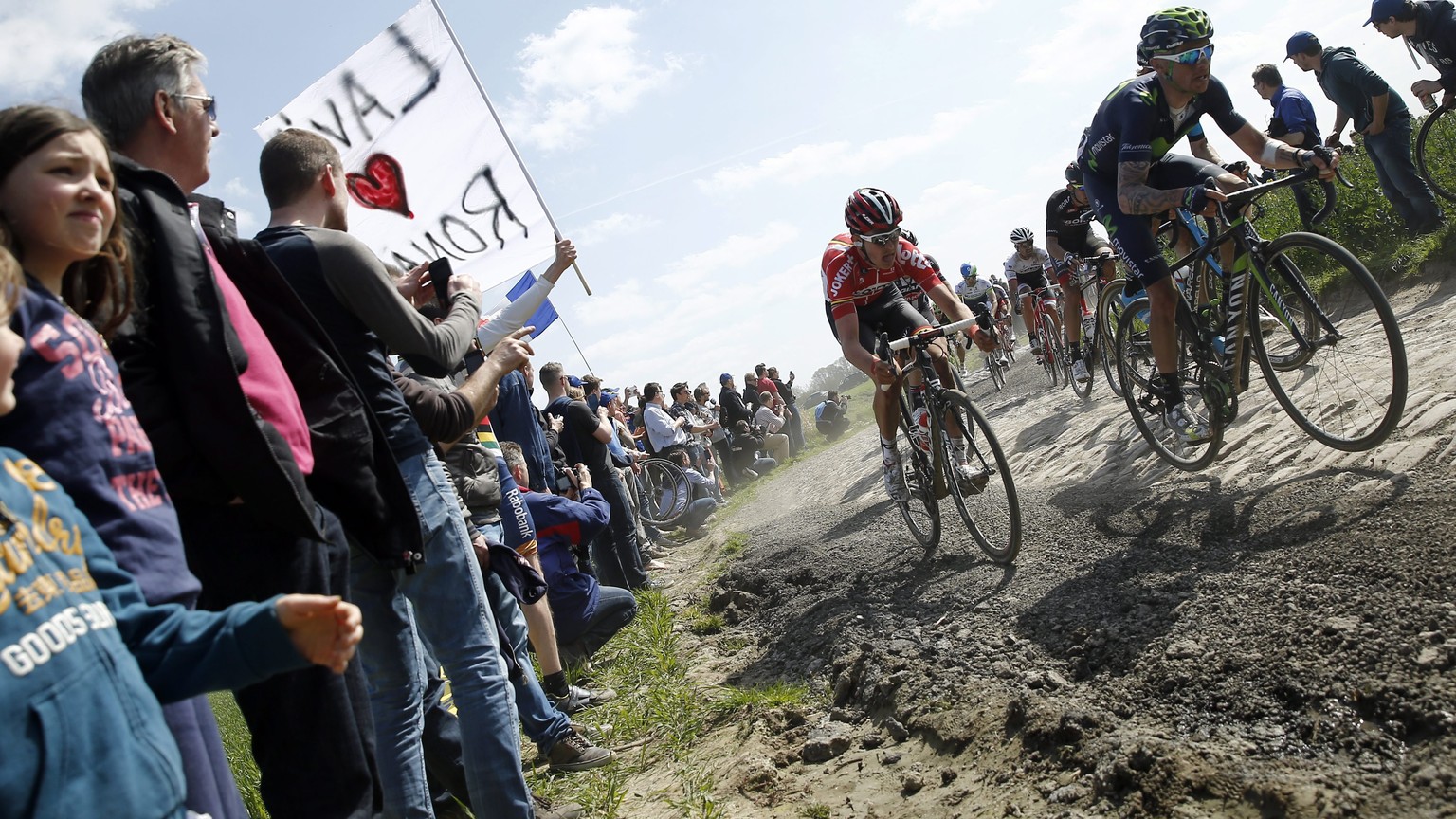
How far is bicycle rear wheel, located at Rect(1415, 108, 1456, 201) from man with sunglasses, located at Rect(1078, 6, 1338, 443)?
4.45 m

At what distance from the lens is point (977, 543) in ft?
19.0

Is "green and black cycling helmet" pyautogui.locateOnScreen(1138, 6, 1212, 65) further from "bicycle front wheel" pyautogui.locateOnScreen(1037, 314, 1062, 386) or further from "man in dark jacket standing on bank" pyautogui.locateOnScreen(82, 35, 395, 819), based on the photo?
"bicycle front wheel" pyautogui.locateOnScreen(1037, 314, 1062, 386)

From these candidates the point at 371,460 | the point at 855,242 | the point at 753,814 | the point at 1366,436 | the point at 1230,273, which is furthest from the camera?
the point at 855,242

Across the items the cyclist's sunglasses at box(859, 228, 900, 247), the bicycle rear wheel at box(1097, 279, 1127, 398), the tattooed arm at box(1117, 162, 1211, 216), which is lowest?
the bicycle rear wheel at box(1097, 279, 1127, 398)

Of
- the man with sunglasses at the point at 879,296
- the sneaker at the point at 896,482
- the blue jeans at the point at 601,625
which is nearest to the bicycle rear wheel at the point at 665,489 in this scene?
the man with sunglasses at the point at 879,296

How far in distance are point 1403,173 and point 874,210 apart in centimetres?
595

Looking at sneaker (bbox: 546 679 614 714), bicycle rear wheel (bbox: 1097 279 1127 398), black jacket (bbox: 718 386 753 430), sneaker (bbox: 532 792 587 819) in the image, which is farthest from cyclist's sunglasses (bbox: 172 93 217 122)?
black jacket (bbox: 718 386 753 430)

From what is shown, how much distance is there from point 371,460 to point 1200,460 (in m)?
4.64

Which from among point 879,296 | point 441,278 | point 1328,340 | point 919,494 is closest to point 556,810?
point 441,278

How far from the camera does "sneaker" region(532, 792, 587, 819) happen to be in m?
3.64

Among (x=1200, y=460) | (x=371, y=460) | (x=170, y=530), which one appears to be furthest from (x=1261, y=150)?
(x=170, y=530)

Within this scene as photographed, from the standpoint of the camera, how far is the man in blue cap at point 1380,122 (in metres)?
8.94

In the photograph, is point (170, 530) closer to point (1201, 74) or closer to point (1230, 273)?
point (1230, 273)

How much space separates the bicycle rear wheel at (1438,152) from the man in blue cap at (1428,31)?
23 centimetres
